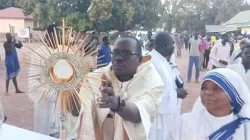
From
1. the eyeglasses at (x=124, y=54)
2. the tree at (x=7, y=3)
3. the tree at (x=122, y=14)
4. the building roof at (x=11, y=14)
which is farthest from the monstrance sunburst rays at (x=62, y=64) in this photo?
the tree at (x=7, y=3)

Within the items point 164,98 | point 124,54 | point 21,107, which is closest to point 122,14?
point 21,107

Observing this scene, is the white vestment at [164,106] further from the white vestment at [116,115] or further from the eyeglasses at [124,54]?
the eyeglasses at [124,54]

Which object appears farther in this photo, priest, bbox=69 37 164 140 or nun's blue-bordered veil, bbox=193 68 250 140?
nun's blue-bordered veil, bbox=193 68 250 140

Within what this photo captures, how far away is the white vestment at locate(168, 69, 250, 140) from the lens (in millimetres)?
2412

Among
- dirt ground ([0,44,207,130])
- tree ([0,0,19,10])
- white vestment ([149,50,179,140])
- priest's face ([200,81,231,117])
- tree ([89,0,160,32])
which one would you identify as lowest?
dirt ground ([0,44,207,130])

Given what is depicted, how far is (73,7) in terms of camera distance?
24.2 meters

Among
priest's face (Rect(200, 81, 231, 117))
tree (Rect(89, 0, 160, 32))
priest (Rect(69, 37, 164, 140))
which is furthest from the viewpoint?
tree (Rect(89, 0, 160, 32))

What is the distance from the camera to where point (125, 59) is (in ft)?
7.30

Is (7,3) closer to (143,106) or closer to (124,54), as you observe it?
(124,54)

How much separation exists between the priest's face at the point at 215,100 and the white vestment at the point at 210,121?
0.03m

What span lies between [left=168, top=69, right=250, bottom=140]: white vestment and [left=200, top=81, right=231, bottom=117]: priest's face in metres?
0.03

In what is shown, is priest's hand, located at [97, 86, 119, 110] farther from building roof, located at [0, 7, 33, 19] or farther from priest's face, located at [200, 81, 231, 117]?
building roof, located at [0, 7, 33, 19]

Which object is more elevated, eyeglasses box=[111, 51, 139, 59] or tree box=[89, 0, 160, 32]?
tree box=[89, 0, 160, 32]

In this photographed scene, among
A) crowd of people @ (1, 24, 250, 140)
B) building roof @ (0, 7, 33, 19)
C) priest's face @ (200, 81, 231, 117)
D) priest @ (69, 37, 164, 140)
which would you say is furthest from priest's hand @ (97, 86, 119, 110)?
building roof @ (0, 7, 33, 19)
